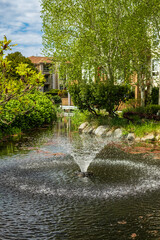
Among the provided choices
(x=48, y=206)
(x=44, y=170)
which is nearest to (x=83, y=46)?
(x=44, y=170)

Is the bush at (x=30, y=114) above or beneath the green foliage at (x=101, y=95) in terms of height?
beneath

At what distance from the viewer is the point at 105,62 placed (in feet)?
55.2

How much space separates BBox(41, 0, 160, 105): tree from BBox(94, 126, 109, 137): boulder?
2.57m

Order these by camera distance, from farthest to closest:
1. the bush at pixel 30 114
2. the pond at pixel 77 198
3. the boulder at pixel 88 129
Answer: the boulder at pixel 88 129, the bush at pixel 30 114, the pond at pixel 77 198

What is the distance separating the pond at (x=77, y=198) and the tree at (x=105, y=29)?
8547mm

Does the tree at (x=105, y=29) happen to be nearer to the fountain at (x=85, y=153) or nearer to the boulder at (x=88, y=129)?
the boulder at (x=88, y=129)

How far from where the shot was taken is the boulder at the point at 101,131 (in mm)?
15262

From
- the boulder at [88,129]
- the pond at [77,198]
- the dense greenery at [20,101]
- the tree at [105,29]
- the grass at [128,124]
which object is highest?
the tree at [105,29]

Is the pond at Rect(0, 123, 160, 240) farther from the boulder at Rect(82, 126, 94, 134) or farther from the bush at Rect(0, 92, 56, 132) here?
the boulder at Rect(82, 126, 94, 134)

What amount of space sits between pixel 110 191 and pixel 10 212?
7.29 ft

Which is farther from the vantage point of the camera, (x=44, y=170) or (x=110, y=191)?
(x=44, y=170)

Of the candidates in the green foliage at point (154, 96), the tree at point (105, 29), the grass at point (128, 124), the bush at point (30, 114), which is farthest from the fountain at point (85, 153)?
the green foliage at point (154, 96)

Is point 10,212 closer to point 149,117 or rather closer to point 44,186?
point 44,186

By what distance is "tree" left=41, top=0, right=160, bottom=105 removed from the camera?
1634 centimetres
